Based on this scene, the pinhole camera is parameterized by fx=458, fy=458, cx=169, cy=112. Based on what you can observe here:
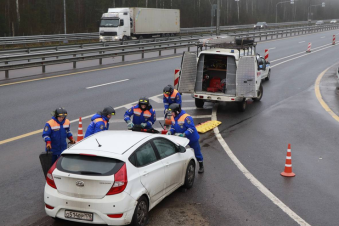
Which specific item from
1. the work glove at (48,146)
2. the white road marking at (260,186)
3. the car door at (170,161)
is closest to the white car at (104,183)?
the car door at (170,161)

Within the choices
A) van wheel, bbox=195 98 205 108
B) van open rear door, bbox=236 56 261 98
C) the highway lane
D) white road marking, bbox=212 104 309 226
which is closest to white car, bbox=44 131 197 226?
the highway lane

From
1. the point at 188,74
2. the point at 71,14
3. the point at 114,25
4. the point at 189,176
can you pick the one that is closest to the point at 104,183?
the point at 189,176

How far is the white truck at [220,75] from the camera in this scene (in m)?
15.2

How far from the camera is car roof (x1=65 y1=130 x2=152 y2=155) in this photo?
6906mm

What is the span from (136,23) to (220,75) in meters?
34.1

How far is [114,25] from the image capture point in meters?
45.5

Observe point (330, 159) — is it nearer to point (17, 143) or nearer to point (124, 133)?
point (124, 133)

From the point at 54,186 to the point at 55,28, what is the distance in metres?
64.1

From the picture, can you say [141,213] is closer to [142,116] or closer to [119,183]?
[119,183]

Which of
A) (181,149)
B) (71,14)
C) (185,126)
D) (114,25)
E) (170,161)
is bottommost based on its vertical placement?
(170,161)

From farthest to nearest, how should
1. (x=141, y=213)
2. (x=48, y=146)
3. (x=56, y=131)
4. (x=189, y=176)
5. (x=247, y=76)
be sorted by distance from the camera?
(x=247, y=76) → (x=189, y=176) → (x=56, y=131) → (x=48, y=146) → (x=141, y=213)

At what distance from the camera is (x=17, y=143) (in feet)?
38.4

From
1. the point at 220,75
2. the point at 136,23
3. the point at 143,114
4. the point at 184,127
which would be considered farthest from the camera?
the point at 136,23

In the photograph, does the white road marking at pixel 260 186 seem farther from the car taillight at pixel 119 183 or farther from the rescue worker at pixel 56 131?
the rescue worker at pixel 56 131
